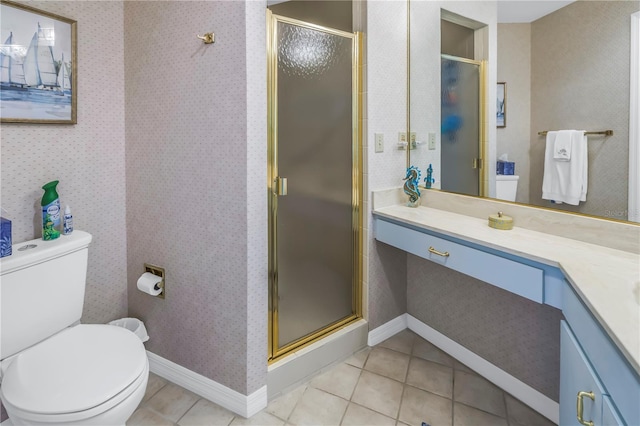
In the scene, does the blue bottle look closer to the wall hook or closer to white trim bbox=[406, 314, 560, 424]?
white trim bbox=[406, 314, 560, 424]

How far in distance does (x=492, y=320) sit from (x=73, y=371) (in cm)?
185

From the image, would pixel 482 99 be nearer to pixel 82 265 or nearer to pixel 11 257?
pixel 82 265

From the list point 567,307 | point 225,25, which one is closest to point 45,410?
point 225,25

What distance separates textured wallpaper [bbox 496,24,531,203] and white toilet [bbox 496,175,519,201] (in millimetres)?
23

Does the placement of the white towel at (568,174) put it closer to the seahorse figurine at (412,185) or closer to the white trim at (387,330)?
the seahorse figurine at (412,185)

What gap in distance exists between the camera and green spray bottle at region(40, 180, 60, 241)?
1531mm

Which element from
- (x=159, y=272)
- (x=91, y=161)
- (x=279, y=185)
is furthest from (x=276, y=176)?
(x=91, y=161)

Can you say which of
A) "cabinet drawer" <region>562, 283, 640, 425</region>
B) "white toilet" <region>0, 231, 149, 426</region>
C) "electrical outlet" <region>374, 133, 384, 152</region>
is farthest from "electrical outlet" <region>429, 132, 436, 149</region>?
"white toilet" <region>0, 231, 149, 426</region>

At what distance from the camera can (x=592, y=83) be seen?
1.34m

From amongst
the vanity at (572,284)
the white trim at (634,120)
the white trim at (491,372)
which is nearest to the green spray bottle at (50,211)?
the vanity at (572,284)

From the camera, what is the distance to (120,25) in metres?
1.86

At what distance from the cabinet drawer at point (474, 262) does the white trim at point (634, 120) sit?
435 millimetres

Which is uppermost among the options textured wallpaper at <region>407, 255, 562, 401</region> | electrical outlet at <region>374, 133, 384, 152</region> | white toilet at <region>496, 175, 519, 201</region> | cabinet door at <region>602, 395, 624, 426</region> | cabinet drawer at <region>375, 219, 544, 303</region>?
electrical outlet at <region>374, 133, 384, 152</region>

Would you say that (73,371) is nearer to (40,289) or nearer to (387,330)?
(40,289)
